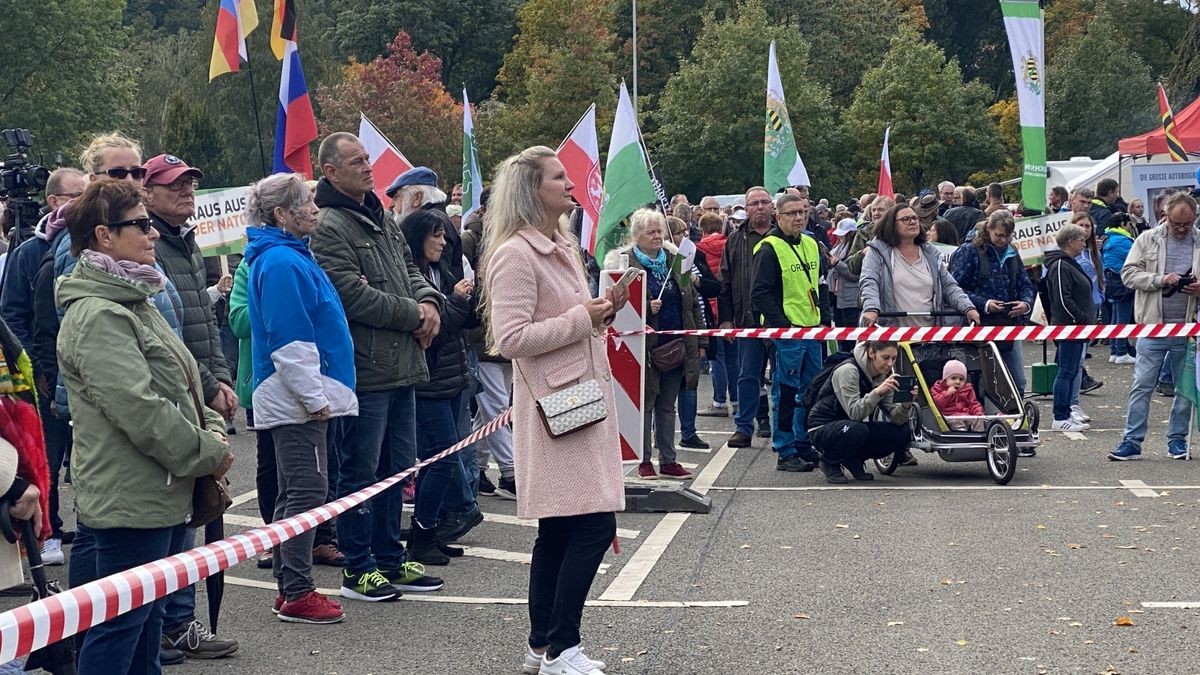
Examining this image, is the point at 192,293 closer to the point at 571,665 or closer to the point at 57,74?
the point at 571,665

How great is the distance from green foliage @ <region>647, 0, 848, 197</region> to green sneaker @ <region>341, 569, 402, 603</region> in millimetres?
44846

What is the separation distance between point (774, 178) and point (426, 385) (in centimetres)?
946

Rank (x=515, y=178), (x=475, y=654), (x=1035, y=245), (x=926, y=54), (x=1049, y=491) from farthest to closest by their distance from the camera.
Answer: (x=926, y=54)
(x=1035, y=245)
(x=1049, y=491)
(x=475, y=654)
(x=515, y=178)

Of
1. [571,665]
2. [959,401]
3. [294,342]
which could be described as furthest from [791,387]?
[571,665]

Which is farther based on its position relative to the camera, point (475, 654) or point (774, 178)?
point (774, 178)

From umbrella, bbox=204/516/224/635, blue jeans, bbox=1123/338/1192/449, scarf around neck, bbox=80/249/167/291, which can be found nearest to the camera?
scarf around neck, bbox=80/249/167/291

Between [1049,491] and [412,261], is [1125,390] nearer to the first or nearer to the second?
[1049,491]

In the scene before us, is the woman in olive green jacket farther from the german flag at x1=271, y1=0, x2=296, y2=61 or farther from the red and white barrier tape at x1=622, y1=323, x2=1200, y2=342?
the german flag at x1=271, y1=0, x2=296, y2=61

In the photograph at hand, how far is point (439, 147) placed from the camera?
184 ft

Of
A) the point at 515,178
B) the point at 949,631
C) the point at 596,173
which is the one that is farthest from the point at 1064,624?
the point at 596,173

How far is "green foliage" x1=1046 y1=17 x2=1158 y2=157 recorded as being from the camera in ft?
177

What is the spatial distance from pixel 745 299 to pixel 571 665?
7224 mm

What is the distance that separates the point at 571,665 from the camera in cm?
573

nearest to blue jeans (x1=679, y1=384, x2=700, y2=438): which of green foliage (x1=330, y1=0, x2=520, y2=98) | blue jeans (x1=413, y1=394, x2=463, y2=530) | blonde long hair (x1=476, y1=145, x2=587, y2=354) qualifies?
blue jeans (x1=413, y1=394, x2=463, y2=530)
